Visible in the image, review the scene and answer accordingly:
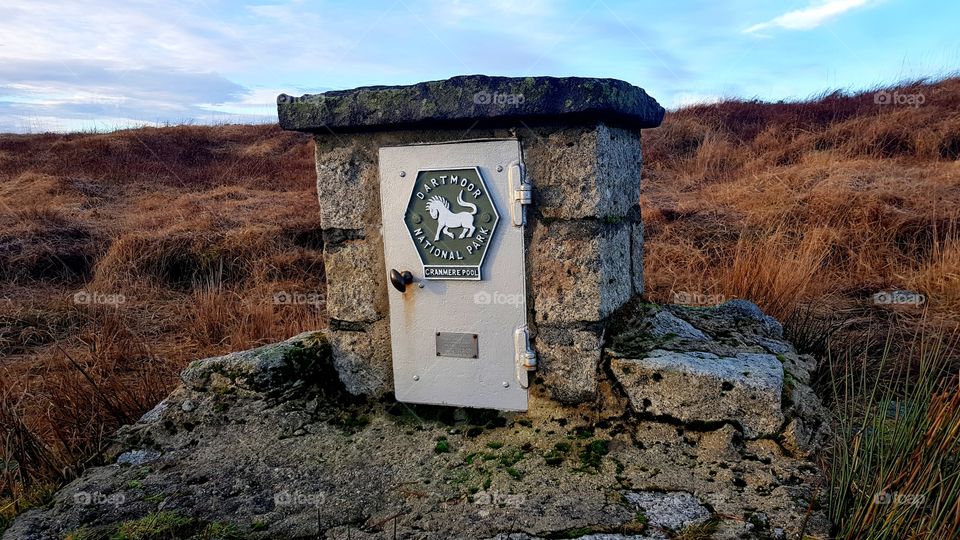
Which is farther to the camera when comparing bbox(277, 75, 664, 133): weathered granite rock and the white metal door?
the white metal door

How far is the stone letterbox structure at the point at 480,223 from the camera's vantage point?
2.84m

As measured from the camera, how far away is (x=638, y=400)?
112 inches

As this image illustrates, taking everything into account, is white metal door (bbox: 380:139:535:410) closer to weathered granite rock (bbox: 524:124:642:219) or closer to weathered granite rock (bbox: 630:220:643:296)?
weathered granite rock (bbox: 524:124:642:219)

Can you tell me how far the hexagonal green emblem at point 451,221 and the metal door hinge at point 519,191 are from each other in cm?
9

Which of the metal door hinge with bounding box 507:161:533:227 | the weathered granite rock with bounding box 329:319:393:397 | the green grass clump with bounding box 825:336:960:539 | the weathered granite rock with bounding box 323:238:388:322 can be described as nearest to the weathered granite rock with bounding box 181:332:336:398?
the weathered granite rock with bounding box 329:319:393:397

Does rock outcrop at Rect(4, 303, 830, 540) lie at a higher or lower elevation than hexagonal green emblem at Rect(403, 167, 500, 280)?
lower

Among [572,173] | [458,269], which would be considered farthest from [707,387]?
[458,269]

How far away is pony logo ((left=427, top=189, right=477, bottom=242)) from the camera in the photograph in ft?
9.58

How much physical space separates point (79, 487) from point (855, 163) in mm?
9561

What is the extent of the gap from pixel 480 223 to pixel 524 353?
0.60 meters

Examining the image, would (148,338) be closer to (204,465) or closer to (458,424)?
(204,465)

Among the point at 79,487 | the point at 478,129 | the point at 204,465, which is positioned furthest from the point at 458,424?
the point at 79,487

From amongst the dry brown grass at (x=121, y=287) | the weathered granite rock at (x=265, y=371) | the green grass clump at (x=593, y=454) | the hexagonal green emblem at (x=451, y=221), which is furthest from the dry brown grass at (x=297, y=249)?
the green grass clump at (x=593, y=454)

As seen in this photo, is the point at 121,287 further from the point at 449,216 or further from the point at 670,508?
the point at 670,508
